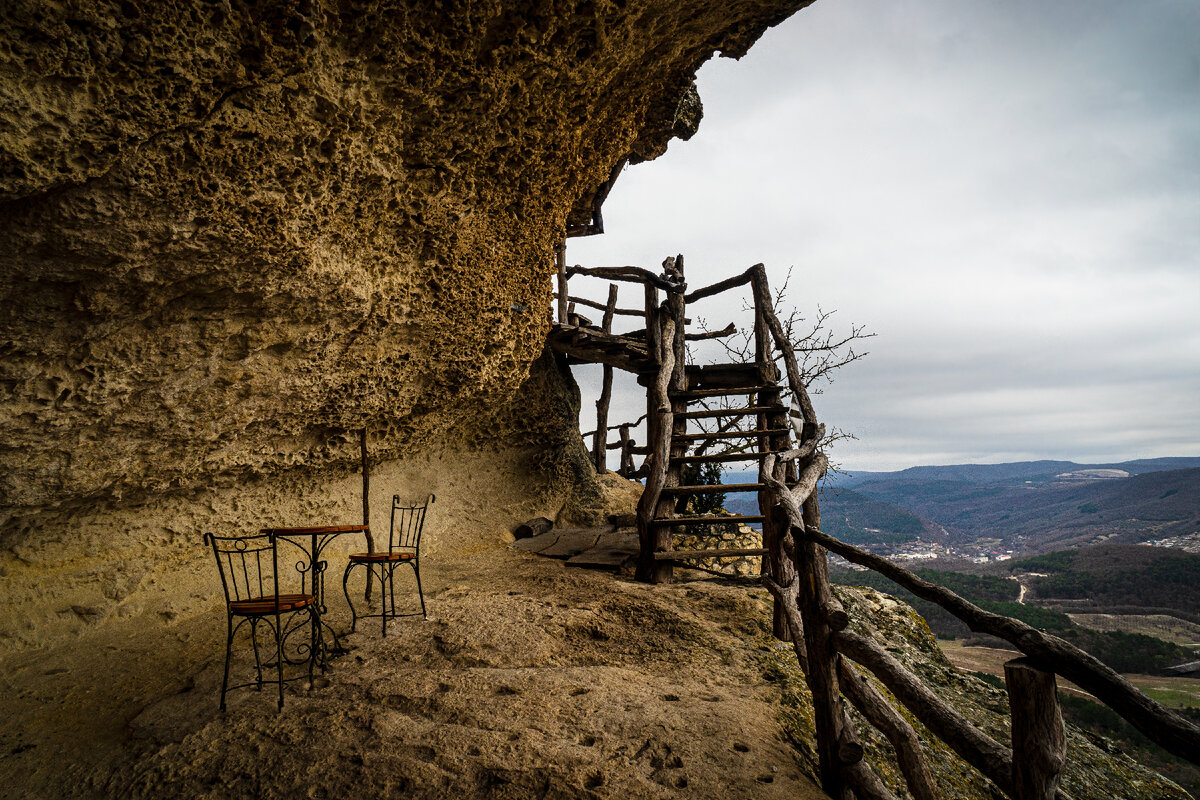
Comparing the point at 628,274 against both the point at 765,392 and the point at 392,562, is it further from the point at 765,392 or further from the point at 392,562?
the point at 392,562

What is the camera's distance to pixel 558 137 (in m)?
5.32

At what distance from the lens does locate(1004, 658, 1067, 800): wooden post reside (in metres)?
1.55

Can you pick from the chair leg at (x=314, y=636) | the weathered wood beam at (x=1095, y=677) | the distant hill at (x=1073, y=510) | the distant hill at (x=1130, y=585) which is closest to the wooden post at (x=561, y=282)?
the chair leg at (x=314, y=636)

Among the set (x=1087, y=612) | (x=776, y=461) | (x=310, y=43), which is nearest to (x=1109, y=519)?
(x=1087, y=612)

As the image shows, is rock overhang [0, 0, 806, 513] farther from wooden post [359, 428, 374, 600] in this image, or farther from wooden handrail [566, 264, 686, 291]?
wooden handrail [566, 264, 686, 291]

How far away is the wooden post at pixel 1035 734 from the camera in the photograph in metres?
1.55

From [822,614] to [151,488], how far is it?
4.97 metres

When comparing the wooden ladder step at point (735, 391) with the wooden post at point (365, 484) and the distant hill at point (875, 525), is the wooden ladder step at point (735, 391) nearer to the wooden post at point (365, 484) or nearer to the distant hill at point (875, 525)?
the wooden post at point (365, 484)

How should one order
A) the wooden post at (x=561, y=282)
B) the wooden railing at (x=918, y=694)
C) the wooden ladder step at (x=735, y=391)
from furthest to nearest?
the wooden post at (x=561, y=282)
the wooden ladder step at (x=735, y=391)
the wooden railing at (x=918, y=694)

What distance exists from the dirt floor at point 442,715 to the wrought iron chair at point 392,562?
0.20 m

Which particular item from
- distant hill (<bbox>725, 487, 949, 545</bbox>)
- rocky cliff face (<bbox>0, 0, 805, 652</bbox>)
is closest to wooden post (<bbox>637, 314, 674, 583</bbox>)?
rocky cliff face (<bbox>0, 0, 805, 652</bbox>)

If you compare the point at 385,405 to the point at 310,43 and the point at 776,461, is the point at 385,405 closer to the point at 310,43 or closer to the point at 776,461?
the point at 310,43

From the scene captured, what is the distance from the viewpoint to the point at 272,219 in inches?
148

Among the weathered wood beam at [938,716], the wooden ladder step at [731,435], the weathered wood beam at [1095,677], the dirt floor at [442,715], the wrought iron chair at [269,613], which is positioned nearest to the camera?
the weathered wood beam at [1095,677]
